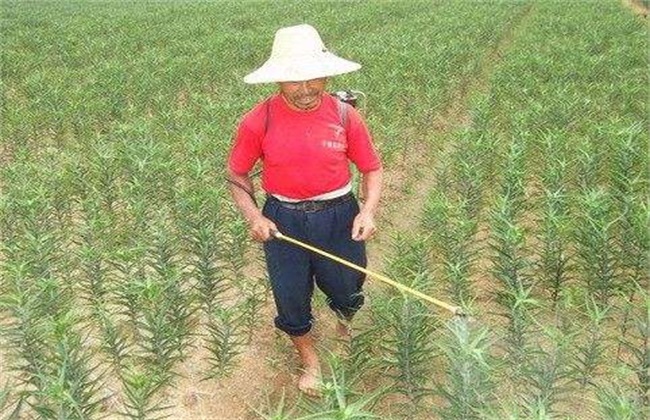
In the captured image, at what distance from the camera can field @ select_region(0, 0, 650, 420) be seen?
305 cm

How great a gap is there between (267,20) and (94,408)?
1945 centimetres

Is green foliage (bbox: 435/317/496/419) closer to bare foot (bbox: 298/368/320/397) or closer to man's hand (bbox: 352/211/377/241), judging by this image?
man's hand (bbox: 352/211/377/241)

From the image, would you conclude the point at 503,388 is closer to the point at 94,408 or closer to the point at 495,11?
the point at 94,408

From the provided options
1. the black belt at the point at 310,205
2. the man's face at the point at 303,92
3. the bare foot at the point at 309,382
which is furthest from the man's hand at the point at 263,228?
the bare foot at the point at 309,382

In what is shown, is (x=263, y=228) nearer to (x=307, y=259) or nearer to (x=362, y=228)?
(x=307, y=259)

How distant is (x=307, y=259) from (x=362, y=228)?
371 millimetres

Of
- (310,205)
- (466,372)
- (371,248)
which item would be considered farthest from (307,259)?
(371,248)

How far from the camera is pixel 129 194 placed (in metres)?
5.40

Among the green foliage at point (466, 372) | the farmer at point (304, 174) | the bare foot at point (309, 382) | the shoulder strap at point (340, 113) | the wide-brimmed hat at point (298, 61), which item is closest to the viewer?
the green foliage at point (466, 372)

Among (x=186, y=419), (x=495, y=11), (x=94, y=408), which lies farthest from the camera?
(x=495, y=11)

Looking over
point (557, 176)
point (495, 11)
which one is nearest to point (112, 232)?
point (557, 176)

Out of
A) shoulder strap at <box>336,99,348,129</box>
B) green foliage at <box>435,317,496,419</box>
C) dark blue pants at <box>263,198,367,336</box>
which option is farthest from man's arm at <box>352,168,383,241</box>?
green foliage at <box>435,317,496,419</box>

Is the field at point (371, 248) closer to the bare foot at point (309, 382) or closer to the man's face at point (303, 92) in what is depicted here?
the bare foot at point (309, 382)

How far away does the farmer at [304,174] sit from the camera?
114 inches
